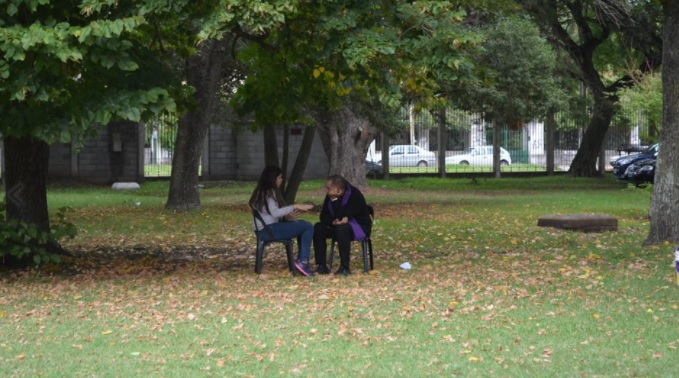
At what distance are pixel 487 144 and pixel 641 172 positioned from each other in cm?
861

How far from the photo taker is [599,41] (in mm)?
33062

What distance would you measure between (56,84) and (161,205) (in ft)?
45.0

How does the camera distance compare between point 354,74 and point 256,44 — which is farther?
point 256,44

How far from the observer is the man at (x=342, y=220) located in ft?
40.2

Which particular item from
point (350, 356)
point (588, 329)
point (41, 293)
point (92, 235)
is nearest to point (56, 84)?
point (41, 293)

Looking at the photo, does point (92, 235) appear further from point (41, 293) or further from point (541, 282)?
point (541, 282)

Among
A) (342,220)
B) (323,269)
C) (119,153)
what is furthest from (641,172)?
(342,220)

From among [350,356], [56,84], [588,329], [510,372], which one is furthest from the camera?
[56,84]

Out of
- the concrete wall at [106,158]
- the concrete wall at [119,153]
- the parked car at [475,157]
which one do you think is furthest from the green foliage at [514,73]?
the parked car at [475,157]

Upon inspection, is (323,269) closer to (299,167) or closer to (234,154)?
(299,167)

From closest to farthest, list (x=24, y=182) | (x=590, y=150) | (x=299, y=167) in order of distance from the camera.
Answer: (x=24, y=182)
(x=299, y=167)
(x=590, y=150)

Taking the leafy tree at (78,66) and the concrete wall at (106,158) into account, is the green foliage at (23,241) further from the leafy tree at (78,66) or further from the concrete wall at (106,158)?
the concrete wall at (106,158)

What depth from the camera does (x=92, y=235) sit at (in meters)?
17.8

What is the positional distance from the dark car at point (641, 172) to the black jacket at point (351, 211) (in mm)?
20120
